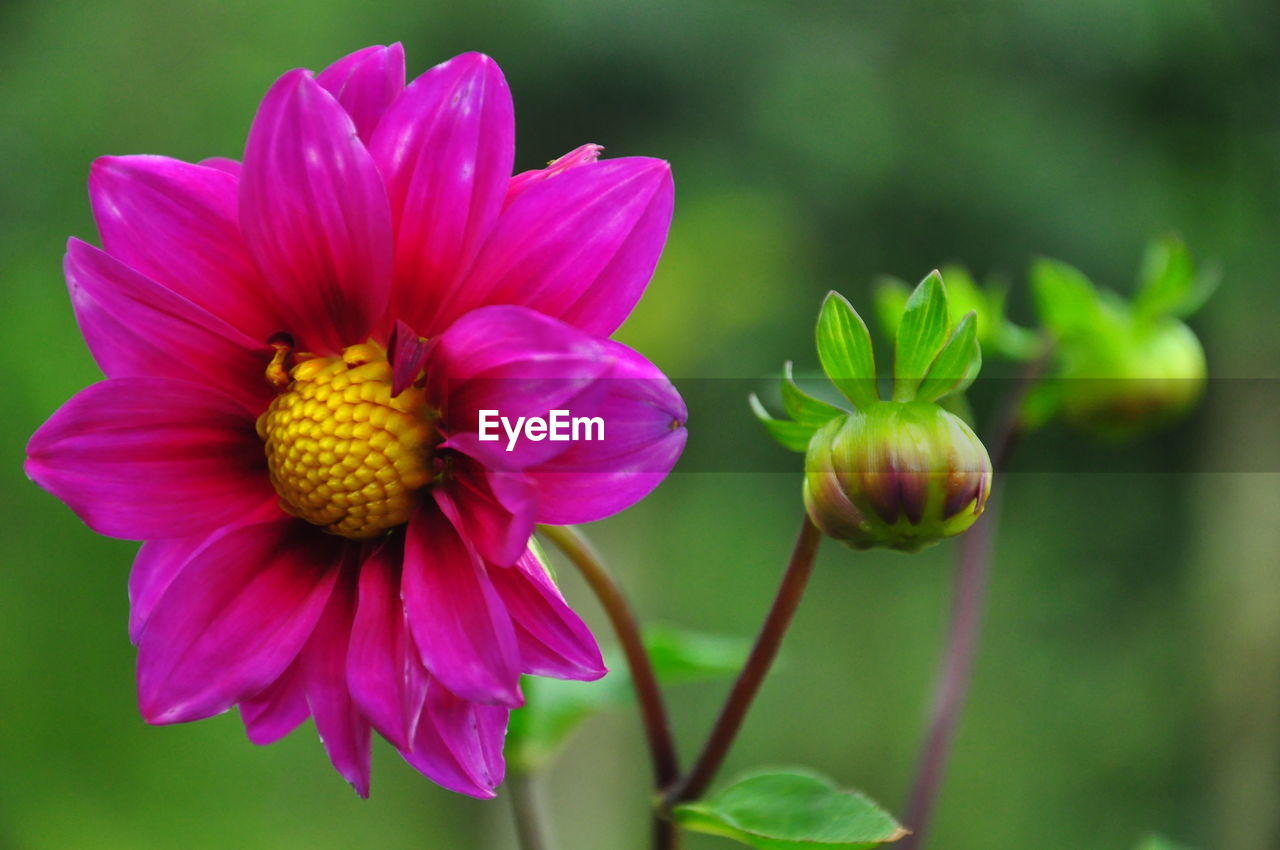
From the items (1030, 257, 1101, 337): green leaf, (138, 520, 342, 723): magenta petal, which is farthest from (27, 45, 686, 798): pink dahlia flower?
(1030, 257, 1101, 337): green leaf

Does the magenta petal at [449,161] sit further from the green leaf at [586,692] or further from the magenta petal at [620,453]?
the green leaf at [586,692]

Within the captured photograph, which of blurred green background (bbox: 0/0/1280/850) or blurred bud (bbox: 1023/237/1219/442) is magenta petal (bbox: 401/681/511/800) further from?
blurred green background (bbox: 0/0/1280/850)

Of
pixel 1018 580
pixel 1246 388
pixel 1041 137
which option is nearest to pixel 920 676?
pixel 1018 580

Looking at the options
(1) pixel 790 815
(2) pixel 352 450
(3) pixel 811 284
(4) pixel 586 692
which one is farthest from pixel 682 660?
(3) pixel 811 284

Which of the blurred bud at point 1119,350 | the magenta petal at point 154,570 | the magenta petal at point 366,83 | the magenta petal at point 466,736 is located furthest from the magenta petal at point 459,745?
the blurred bud at point 1119,350

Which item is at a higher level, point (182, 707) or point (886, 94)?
point (886, 94)

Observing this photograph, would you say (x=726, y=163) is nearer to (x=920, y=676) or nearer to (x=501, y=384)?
(x=920, y=676)
